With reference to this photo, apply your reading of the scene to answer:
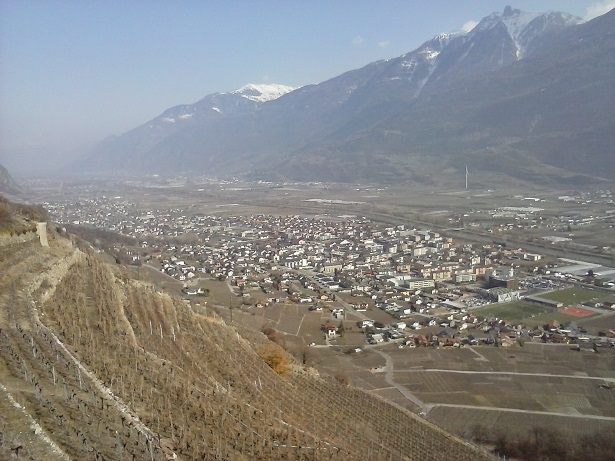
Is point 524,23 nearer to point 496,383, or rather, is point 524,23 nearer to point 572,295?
point 572,295

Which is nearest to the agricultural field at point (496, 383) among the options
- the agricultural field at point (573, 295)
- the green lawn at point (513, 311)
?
the green lawn at point (513, 311)

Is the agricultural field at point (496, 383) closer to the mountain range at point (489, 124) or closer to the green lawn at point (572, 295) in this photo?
the green lawn at point (572, 295)

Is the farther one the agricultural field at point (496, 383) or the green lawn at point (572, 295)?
the green lawn at point (572, 295)

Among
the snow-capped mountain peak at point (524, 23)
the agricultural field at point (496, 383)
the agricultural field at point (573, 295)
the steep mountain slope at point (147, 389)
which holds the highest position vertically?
the snow-capped mountain peak at point (524, 23)

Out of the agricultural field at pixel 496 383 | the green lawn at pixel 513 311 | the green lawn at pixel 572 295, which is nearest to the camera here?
the agricultural field at pixel 496 383

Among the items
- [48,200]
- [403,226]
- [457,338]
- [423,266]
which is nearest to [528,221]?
[403,226]

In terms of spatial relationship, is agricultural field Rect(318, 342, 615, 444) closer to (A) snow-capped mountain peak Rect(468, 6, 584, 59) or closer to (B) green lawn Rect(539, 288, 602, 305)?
(B) green lawn Rect(539, 288, 602, 305)

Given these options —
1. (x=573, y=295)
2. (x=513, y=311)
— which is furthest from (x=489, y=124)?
(x=513, y=311)
